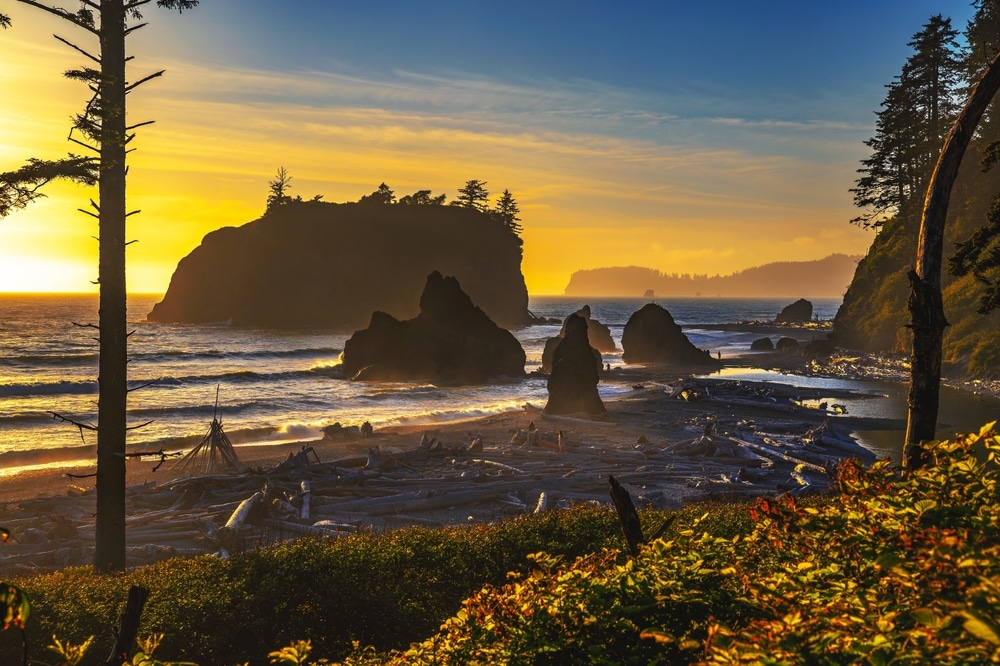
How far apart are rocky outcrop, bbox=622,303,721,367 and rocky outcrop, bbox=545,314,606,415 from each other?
105ft

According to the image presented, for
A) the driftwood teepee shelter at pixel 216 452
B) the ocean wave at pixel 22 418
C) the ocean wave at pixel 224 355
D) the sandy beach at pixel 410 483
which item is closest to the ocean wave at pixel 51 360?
the ocean wave at pixel 224 355

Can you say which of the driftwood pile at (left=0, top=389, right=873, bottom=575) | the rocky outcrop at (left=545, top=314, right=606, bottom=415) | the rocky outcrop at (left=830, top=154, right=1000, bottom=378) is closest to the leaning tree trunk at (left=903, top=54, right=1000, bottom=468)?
the driftwood pile at (left=0, top=389, right=873, bottom=575)

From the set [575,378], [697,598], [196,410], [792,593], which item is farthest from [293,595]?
[196,410]

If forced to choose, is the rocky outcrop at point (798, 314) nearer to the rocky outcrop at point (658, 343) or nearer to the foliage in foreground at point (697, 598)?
the rocky outcrop at point (658, 343)

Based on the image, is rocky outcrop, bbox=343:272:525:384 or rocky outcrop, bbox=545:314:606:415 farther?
rocky outcrop, bbox=343:272:525:384

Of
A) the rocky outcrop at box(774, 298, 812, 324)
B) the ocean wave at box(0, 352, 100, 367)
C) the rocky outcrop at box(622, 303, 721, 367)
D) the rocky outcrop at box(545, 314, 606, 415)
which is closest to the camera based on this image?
the rocky outcrop at box(545, 314, 606, 415)

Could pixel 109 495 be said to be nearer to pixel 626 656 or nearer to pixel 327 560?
pixel 327 560

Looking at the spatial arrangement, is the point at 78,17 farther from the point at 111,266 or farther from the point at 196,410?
the point at 196,410

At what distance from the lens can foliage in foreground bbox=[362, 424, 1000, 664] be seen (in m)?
3.11

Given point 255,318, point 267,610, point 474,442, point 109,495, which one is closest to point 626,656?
point 267,610

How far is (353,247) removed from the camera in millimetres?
139500

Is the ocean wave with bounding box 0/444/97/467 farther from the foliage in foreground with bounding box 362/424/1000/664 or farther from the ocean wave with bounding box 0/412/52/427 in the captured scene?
the foliage in foreground with bounding box 362/424/1000/664

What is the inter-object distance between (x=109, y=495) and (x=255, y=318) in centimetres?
12740

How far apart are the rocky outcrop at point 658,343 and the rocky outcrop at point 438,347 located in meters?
14.0
